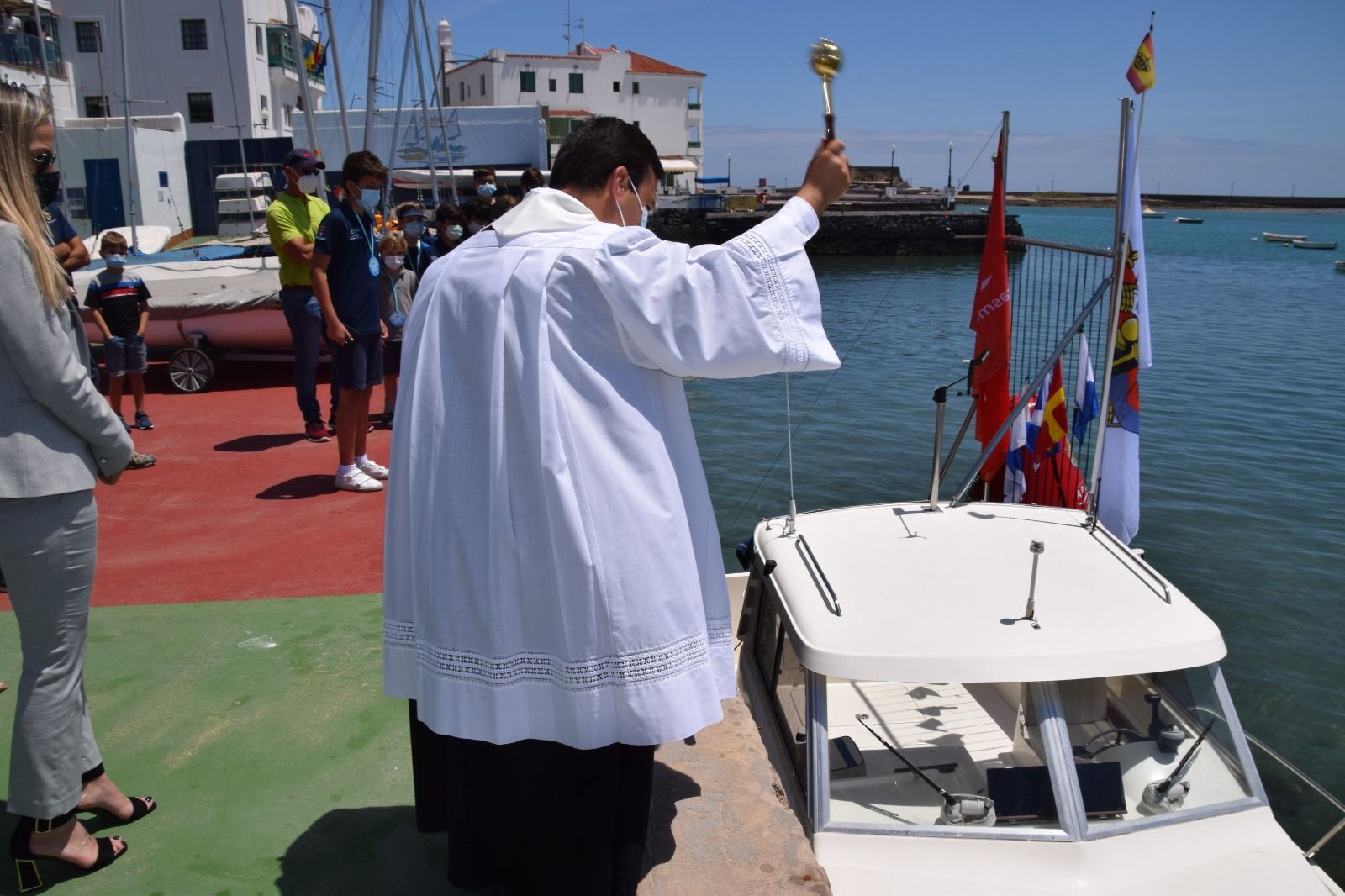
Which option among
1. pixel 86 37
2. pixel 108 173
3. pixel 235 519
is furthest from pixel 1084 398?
pixel 86 37

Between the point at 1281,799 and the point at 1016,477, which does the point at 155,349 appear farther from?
the point at 1281,799

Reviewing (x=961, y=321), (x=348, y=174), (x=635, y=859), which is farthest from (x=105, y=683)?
(x=961, y=321)

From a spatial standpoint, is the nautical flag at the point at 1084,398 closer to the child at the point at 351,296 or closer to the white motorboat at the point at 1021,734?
the white motorboat at the point at 1021,734

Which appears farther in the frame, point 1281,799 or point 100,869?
point 1281,799

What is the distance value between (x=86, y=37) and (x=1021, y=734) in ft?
150

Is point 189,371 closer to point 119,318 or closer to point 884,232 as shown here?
point 119,318

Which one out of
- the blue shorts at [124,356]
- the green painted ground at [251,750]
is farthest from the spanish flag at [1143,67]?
the blue shorts at [124,356]

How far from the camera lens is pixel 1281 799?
5.84 meters

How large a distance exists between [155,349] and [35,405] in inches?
361

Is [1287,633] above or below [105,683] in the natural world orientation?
below

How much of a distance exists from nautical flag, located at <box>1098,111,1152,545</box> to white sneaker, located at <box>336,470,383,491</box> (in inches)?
170

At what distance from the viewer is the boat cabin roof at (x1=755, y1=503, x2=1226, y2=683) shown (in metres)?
3.38

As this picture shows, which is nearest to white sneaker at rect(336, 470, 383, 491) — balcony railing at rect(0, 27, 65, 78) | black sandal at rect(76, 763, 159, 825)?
black sandal at rect(76, 763, 159, 825)

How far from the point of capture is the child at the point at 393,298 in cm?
876
